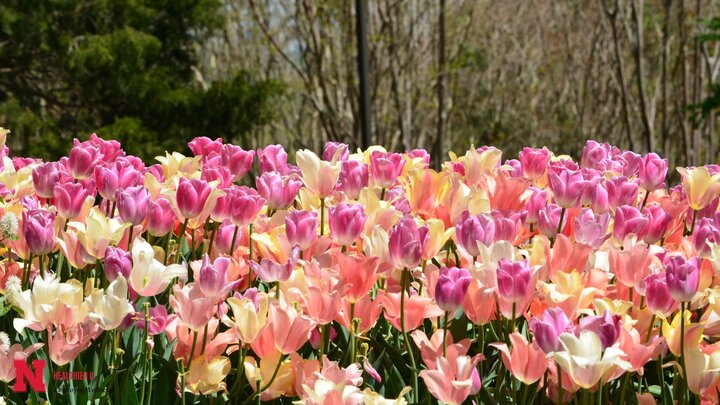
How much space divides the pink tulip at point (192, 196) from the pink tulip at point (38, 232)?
0.26 meters

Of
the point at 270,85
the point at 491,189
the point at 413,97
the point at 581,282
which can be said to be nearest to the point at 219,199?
the point at 491,189

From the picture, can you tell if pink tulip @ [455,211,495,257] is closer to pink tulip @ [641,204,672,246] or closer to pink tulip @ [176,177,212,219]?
pink tulip @ [641,204,672,246]

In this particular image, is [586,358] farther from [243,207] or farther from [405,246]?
[243,207]

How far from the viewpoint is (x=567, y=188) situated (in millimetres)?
2115

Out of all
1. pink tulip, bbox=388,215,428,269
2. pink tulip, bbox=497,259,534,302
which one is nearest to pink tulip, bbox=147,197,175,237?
pink tulip, bbox=388,215,428,269

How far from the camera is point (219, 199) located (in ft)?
6.59

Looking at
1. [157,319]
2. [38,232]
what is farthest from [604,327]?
[38,232]

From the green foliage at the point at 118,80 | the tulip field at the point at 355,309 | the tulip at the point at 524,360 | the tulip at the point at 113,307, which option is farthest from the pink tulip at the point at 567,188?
the green foliage at the point at 118,80

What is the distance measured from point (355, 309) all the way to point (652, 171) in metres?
1.17

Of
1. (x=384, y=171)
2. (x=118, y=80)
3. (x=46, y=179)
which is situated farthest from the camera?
(x=118, y=80)

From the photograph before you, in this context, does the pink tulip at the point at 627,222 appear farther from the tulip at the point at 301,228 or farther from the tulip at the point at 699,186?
the tulip at the point at 301,228

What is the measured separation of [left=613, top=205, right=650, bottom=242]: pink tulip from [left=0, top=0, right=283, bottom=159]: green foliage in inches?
556

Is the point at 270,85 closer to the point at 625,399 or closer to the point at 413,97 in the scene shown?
the point at 413,97

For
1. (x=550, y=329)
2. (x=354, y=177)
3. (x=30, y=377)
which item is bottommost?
(x=30, y=377)
